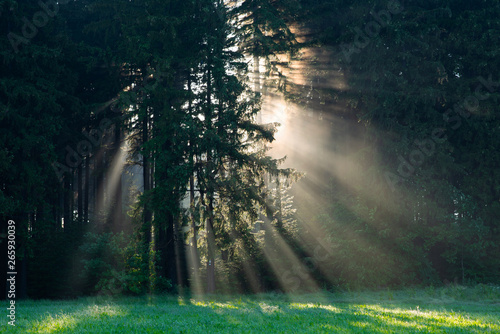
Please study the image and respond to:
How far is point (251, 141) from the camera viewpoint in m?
18.8

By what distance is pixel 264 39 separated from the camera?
1945cm

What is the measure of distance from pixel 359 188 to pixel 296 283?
5861mm

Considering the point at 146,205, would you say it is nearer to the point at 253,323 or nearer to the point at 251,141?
the point at 251,141

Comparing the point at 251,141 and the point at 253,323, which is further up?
the point at 251,141

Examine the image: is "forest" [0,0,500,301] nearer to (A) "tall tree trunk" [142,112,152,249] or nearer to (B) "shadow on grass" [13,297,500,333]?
(A) "tall tree trunk" [142,112,152,249]

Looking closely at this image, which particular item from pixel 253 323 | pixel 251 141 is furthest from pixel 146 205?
pixel 253 323

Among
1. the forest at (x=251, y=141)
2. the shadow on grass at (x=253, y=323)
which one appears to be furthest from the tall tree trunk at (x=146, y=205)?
the shadow on grass at (x=253, y=323)

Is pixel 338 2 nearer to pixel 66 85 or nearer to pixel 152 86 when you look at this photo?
pixel 152 86

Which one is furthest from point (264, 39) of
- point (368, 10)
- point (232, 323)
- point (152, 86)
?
point (232, 323)

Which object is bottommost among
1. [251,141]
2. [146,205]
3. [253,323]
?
[253,323]

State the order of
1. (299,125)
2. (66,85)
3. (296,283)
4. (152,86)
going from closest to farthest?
(152,86) → (66,85) → (296,283) → (299,125)

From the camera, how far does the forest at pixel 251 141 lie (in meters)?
17.7

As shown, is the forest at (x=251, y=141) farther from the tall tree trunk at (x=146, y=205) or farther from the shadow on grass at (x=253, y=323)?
the shadow on grass at (x=253, y=323)

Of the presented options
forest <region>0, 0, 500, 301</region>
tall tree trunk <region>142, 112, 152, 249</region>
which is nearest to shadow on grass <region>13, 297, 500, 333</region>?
forest <region>0, 0, 500, 301</region>
